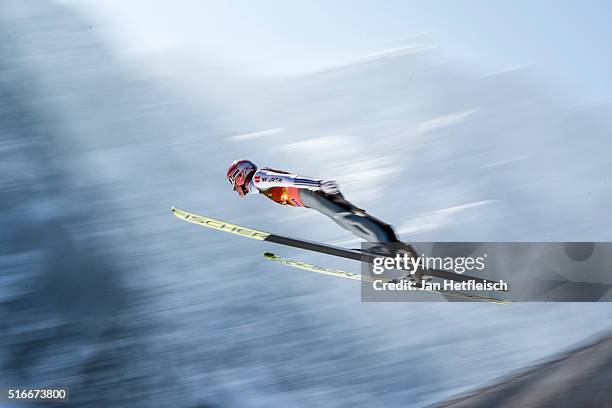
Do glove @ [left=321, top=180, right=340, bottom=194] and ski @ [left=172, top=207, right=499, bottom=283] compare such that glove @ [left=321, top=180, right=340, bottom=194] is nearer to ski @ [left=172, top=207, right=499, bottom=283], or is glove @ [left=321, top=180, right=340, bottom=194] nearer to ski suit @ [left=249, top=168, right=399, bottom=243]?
ski suit @ [left=249, top=168, right=399, bottom=243]

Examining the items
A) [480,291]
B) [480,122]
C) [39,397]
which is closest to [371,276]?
[480,291]

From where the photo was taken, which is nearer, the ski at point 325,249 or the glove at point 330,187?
the glove at point 330,187

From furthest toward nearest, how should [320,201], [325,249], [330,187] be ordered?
1. [325,249]
2. [320,201]
3. [330,187]

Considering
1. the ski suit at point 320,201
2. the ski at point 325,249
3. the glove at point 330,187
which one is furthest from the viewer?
the ski at point 325,249

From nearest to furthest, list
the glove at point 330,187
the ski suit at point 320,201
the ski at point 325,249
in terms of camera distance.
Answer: the glove at point 330,187 → the ski suit at point 320,201 → the ski at point 325,249

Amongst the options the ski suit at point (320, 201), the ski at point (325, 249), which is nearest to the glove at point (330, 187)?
the ski suit at point (320, 201)

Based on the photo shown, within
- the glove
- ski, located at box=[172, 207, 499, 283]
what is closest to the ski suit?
the glove

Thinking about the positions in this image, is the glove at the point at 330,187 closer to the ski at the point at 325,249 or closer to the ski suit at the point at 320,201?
the ski suit at the point at 320,201

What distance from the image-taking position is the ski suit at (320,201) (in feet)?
18.5

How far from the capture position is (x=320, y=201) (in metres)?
5.83

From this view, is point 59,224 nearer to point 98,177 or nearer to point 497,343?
point 98,177

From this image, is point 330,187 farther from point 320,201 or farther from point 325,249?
point 325,249

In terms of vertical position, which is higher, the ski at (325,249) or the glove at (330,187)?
the glove at (330,187)

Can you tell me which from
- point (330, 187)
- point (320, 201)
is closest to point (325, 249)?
point (320, 201)
